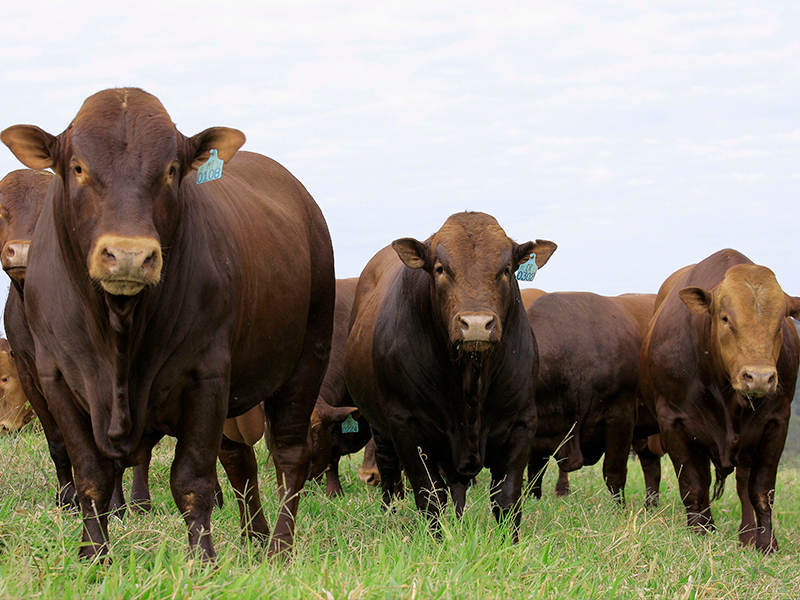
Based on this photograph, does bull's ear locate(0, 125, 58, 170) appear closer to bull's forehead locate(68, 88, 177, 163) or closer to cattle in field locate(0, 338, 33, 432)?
bull's forehead locate(68, 88, 177, 163)

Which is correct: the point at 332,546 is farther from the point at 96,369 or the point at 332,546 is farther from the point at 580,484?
the point at 580,484

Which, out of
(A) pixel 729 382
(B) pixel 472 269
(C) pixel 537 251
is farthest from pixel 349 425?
(B) pixel 472 269

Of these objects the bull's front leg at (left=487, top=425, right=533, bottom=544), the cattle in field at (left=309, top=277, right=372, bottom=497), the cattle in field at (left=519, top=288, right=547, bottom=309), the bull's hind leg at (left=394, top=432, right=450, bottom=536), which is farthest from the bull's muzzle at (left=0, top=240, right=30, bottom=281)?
the cattle in field at (left=519, top=288, right=547, bottom=309)

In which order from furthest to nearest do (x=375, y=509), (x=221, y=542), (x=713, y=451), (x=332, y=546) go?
1. (x=713, y=451)
2. (x=375, y=509)
3. (x=332, y=546)
4. (x=221, y=542)

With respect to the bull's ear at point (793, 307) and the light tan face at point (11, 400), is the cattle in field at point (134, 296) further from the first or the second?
the light tan face at point (11, 400)

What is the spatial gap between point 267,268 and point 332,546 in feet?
5.08

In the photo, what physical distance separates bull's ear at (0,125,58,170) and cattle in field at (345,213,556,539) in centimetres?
232

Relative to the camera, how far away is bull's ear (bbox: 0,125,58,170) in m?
3.86

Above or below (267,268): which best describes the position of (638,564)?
below

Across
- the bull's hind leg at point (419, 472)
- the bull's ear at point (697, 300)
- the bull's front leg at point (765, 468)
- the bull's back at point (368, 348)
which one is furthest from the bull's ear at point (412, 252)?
the bull's front leg at point (765, 468)

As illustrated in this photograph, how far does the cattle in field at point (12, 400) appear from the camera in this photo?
1120cm

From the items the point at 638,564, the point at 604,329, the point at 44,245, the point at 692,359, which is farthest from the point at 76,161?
the point at 604,329

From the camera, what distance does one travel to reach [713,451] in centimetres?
743

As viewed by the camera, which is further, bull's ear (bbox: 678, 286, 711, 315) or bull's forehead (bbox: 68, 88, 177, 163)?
bull's ear (bbox: 678, 286, 711, 315)
